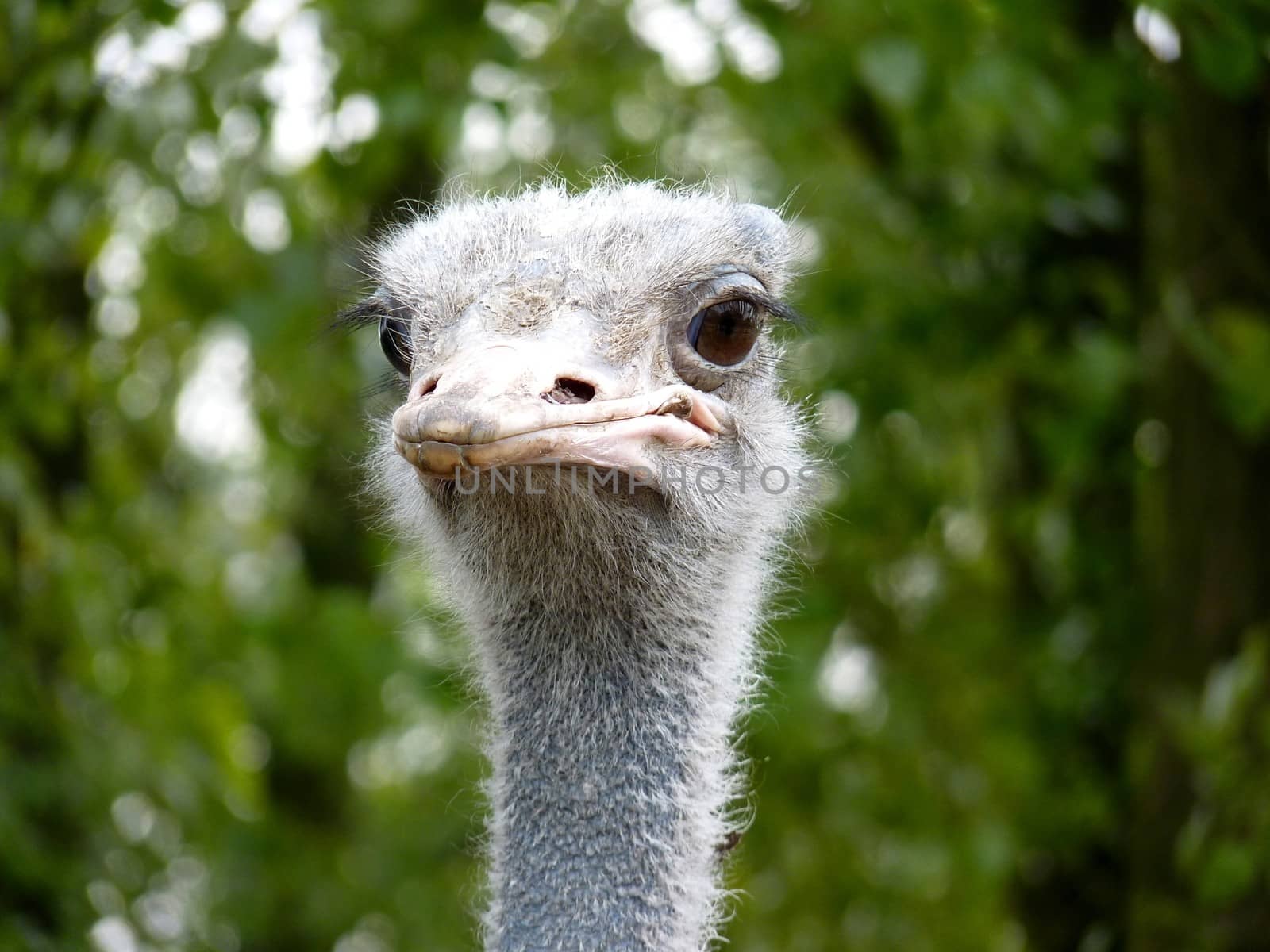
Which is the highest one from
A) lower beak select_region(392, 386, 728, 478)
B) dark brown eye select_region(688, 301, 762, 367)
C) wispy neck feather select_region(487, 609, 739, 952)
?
lower beak select_region(392, 386, 728, 478)

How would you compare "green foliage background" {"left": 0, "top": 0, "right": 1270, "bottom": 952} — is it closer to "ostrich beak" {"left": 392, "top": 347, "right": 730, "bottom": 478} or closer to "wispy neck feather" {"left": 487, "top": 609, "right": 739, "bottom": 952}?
"wispy neck feather" {"left": 487, "top": 609, "right": 739, "bottom": 952}

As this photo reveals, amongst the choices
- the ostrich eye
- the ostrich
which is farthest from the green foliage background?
the ostrich

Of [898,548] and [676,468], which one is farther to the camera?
[898,548]

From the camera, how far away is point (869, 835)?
5.38 metres

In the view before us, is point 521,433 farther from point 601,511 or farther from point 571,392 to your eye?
point 601,511

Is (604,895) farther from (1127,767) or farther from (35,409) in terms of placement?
(1127,767)

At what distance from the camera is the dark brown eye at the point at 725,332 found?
2174 millimetres

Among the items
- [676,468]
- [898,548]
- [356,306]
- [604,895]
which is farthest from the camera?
[898,548]

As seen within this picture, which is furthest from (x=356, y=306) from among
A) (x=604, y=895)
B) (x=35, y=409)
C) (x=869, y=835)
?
(x=869, y=835)

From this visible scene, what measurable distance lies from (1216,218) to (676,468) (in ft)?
7.93

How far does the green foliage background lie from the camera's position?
11.2ft

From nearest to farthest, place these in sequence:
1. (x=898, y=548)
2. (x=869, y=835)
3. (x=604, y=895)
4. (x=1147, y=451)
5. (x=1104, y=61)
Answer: (x=604, y=895) → (x=1104, y=61) → (x=1147, y=451) → (x=898, y=548) → (x=869, y=835)

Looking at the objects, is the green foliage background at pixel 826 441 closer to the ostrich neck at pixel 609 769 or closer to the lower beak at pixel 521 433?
the ostrich neck at pixel 609 769

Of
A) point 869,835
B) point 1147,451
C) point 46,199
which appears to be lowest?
point 869,835
